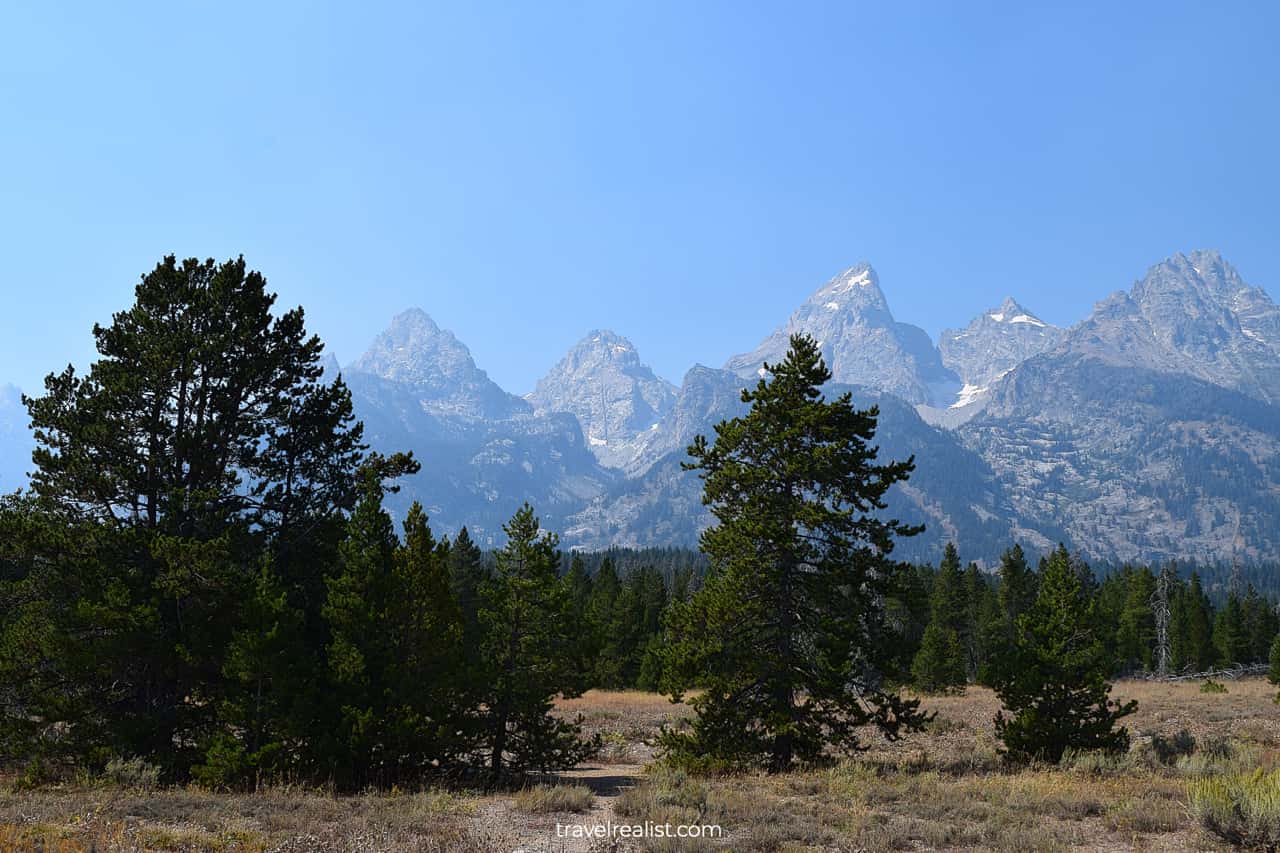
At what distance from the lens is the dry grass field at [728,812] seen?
39.1 ft

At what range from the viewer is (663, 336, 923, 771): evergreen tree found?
2009 centimetres

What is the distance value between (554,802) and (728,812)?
360 centimetres

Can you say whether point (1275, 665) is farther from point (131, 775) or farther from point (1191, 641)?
point (131, 775)

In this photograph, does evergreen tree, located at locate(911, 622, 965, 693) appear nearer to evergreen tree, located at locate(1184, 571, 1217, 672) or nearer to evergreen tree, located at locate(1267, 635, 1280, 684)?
evergreen tree, located at locate(1267, 635, 1280, 684)

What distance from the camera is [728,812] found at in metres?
14.2

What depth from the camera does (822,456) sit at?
20391 millimetres

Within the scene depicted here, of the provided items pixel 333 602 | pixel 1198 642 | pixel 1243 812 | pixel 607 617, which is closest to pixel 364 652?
pixel 333 602

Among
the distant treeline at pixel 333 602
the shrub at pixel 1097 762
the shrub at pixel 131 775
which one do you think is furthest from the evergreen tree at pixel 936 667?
the shrub at pixel 131 775

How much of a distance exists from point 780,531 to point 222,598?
1428cm

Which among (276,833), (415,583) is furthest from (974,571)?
(276,833)

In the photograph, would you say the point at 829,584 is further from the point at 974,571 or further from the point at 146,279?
the point at 974,571

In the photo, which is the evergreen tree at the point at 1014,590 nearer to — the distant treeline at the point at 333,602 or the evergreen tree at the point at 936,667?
the evergreen tree at the point at 936,667

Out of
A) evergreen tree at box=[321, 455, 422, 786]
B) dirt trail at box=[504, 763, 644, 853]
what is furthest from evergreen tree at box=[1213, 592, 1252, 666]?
evergreen tree at box=[321, 455, 422, 786]

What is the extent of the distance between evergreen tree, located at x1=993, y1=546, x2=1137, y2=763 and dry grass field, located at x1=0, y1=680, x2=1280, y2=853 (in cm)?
107
